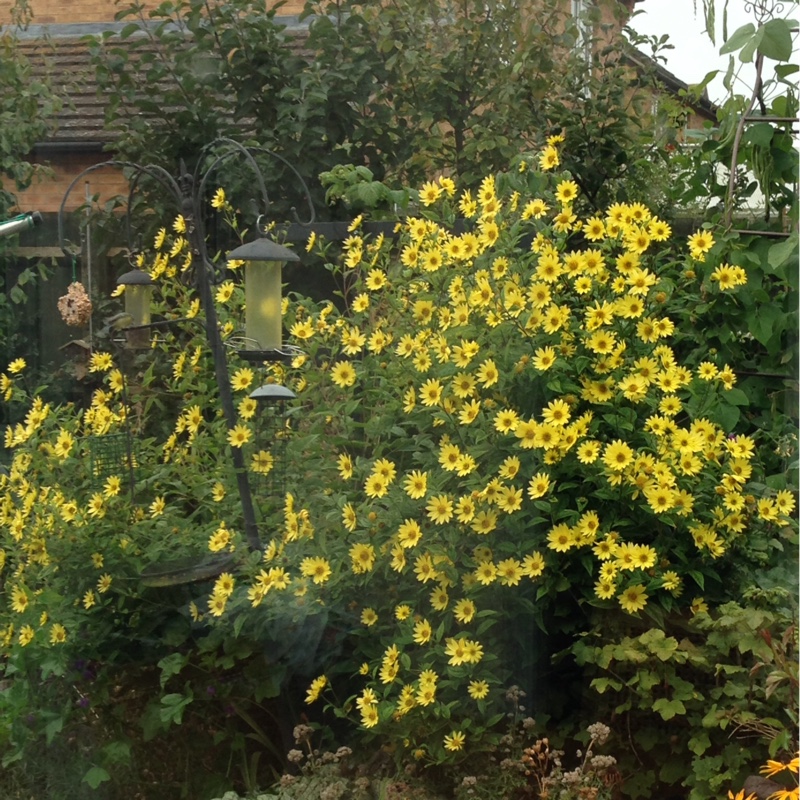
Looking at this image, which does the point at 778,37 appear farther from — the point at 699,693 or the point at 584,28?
the point at 584,28

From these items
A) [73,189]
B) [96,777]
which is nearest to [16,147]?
[73,189]

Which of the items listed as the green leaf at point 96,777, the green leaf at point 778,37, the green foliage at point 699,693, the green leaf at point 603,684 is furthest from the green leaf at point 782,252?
the green leaf at point 96,777

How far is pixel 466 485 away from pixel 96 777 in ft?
4.43

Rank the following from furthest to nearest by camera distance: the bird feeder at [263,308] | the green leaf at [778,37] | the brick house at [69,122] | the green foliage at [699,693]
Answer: the brick house at [69,122] → the bird feeder at [263,308] → the green leaf at [778,37] → the green foliage at [699,693]

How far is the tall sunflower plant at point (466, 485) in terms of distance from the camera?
2.64 m

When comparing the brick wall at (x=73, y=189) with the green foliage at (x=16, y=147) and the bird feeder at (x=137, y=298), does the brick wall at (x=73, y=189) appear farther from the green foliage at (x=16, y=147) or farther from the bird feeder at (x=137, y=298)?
the bird feeder at (x=137, y=298)

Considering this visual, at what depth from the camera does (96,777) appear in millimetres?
3201

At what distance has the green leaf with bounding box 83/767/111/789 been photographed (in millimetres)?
3189

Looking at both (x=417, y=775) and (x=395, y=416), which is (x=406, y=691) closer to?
(x=417, y=775)

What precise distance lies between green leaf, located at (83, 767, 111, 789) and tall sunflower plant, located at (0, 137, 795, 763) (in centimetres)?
35

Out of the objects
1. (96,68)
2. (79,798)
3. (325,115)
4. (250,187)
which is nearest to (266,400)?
(79,798)

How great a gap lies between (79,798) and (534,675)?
138cm

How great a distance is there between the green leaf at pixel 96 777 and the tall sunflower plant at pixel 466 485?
13.9 inches

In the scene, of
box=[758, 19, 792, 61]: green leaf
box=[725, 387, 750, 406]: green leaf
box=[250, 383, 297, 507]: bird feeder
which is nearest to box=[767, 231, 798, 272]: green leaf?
box=[725, 387, 750, 406]: green leaf
